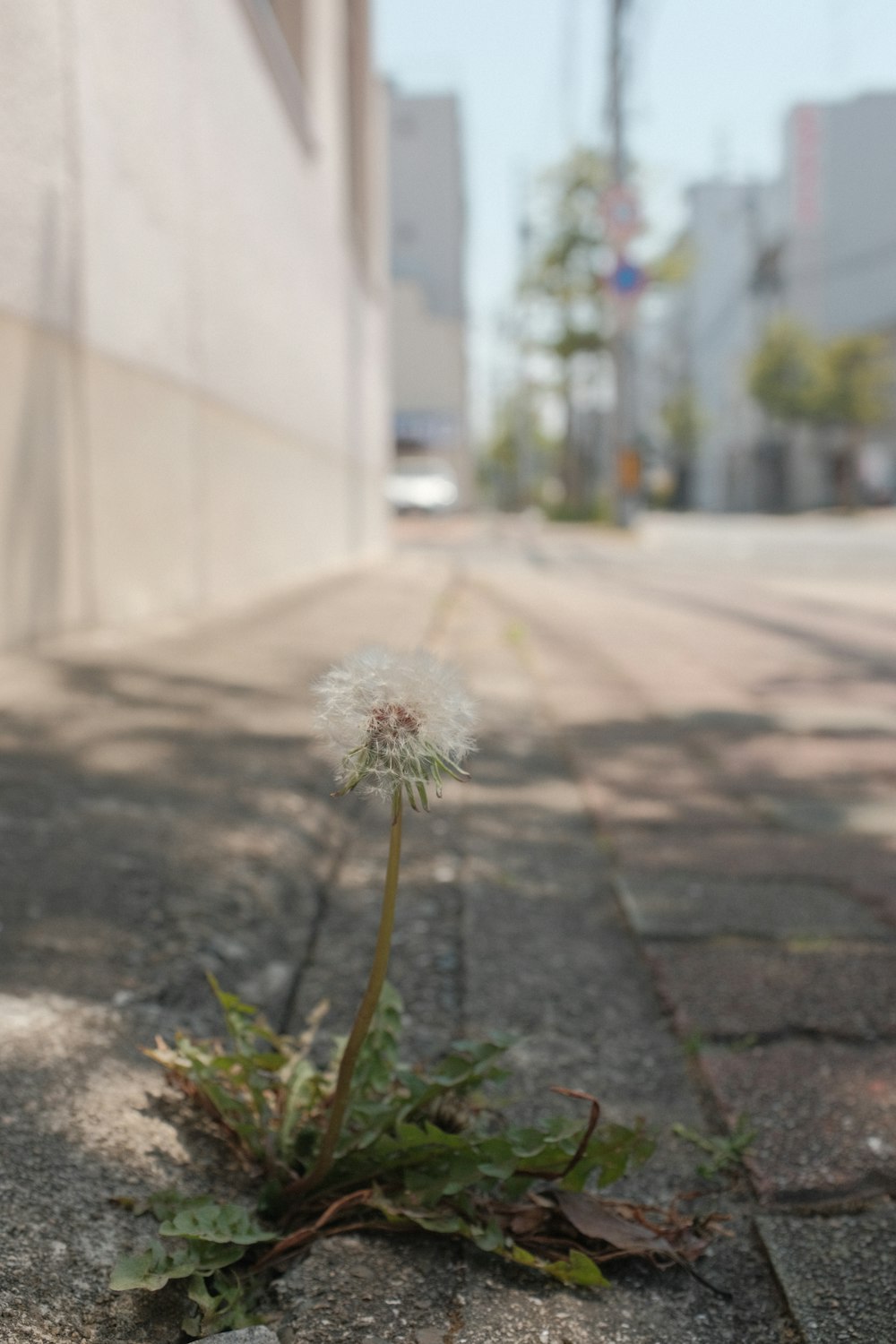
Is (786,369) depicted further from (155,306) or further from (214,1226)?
(214,1226)

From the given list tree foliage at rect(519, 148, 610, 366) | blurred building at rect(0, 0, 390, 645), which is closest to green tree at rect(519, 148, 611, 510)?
tree foliage at rect(519, 148, 610, 366)

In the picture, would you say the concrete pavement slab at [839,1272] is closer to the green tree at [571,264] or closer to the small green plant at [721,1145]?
the small green plant at [721,1145]

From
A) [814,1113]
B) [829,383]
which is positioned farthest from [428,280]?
[814,1113]

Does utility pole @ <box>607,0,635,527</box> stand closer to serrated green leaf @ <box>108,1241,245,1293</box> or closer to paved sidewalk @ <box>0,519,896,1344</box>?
paved sidewalk @ <box>0,519,896,1344</box>

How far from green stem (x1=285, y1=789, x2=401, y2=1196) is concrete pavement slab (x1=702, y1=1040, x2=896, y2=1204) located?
19.5 inches

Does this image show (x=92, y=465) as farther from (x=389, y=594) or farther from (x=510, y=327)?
(x=510, y=327)

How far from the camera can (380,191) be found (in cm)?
1546

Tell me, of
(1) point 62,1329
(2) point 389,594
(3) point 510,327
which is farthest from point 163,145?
(3) point 510,327

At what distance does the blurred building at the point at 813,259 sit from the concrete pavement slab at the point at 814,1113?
39467 millimetres

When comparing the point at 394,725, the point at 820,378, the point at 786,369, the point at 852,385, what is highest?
the point at 786,369

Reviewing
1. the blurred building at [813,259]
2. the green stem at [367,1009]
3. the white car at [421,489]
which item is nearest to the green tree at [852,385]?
the blurred building at [813,259]

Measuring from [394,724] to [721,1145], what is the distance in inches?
29.1

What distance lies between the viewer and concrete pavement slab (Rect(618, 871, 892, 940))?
2.14m

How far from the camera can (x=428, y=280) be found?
48094 mm
